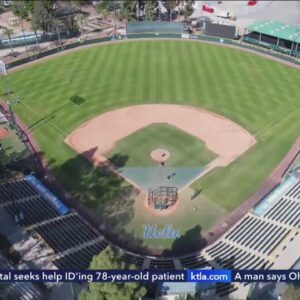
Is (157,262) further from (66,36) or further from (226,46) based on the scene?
(66,36)

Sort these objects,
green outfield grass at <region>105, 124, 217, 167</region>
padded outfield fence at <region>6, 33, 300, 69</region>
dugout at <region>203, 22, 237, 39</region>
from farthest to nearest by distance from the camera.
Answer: dugout at <region>203, 22, 237, 39</region>, padded outfield fence at <region>6, 33, 300, 69</region>, green outfield grass at <region>105, 124, 217, 167</region>

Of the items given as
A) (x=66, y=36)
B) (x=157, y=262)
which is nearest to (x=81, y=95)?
(x=66, y=36)

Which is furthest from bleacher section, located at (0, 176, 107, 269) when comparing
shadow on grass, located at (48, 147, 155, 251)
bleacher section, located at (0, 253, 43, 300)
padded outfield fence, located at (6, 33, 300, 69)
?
padded outfield fence, located at (6, 33, 300, 69)

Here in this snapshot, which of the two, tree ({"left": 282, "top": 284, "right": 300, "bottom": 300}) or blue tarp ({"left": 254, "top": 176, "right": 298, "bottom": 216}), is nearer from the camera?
tree ({"left": 282, "top": 284, "right": 300, "bottom": 300})

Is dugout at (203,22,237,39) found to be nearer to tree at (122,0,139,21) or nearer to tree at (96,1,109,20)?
tree at (122,0,139,21)

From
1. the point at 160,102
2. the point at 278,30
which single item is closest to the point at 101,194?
the point at 160,102

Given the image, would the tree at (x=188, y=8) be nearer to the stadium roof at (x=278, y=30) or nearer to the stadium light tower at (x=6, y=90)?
the stadium roof at (x=278, y=30)

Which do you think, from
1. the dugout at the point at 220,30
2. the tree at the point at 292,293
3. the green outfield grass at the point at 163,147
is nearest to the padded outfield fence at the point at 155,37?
the dugout at the point at 220,30

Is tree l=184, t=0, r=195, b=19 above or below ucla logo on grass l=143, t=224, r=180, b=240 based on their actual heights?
above
